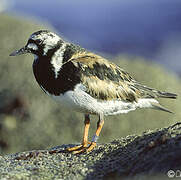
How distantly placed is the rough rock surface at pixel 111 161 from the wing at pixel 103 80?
2.09 feet

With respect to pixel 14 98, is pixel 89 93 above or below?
below

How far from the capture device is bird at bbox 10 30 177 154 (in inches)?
191

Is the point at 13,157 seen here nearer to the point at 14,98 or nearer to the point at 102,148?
the point at 102,148

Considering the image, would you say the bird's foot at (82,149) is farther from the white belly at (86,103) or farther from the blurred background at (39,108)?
the blurred background at (39,108)

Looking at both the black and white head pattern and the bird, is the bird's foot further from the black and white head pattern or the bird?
the black and white head pattern

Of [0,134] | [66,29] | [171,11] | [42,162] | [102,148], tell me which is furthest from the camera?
[171,11]

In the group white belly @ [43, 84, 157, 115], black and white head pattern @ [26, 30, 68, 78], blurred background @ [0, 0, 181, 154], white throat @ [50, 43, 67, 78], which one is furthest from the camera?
blurred background @ [0, 0, 181, 154]

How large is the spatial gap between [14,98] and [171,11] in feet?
77.3

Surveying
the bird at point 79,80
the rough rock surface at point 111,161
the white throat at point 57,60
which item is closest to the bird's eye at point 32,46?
the bird at point 79,80

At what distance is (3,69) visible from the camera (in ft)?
→ 32.4

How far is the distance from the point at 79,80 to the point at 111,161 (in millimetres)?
1117

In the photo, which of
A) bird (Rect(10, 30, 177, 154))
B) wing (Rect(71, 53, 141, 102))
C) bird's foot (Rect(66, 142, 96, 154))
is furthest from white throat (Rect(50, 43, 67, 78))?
bird's foot (Rect(66, 142, 96, 154))

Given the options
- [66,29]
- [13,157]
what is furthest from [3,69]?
[66,29]

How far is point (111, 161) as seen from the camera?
433 cm
